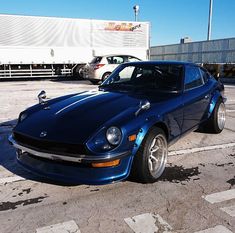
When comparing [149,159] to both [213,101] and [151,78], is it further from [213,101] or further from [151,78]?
[213,101]

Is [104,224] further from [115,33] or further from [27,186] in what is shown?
[115,33]

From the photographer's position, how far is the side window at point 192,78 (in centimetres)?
505

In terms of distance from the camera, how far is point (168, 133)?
13.9ft

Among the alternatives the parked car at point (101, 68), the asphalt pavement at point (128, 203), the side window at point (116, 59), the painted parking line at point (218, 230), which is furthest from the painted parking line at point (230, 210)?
the side window at point (116, 59)

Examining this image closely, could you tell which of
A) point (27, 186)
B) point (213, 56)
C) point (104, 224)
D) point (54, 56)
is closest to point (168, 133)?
point (104, 224)

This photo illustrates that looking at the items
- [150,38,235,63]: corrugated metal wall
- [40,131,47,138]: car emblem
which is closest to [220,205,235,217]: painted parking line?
[40,131,47,138]: car emblem

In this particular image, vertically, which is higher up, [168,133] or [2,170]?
[168,133]

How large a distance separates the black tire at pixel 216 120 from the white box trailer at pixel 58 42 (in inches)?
567

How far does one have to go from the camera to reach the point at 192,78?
5305 mm

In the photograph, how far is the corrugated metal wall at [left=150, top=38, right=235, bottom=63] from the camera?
21.9 meters

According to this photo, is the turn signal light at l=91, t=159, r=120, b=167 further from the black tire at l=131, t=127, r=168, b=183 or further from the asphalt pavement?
the asphalt pavement

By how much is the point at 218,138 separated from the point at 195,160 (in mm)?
1416

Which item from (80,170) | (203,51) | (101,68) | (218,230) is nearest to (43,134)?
(80,170)

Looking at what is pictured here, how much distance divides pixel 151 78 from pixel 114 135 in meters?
1.83
